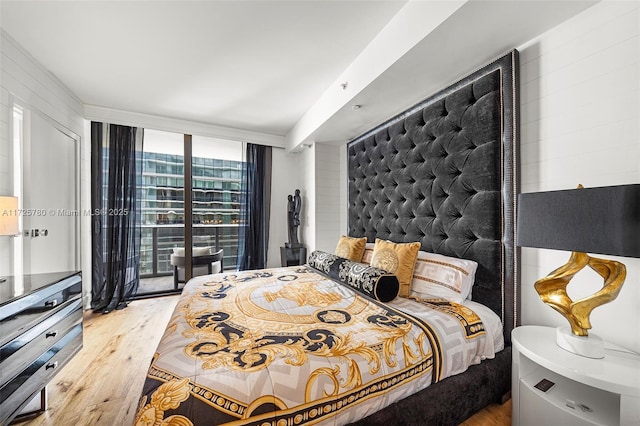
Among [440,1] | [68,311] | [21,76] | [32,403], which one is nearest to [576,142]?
[440,1]

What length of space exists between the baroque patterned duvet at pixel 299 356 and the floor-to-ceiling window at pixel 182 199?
2.53 m

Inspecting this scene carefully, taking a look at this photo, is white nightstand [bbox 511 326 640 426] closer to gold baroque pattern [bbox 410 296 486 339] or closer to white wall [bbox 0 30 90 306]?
gold baroque pattern [bbox 410 296 486 339]

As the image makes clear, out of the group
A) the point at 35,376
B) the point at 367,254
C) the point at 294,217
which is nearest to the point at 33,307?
the point at 35,376

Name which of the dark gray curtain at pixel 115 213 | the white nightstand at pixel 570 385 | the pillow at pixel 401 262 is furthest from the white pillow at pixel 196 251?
the white nightstand at pixel 570 385

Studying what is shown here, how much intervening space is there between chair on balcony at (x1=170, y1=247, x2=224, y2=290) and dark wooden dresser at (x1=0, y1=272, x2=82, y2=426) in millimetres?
Answer: 1988

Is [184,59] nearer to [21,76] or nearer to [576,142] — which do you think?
[21,76]

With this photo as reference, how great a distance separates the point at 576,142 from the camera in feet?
4.58

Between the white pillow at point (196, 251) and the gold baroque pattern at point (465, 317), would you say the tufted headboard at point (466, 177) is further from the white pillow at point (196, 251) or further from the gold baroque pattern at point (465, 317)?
the white pillow at point (196, 251)

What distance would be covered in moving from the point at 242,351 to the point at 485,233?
1.67 metres

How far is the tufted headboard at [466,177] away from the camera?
1.62m

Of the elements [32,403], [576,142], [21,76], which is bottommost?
[32,403]

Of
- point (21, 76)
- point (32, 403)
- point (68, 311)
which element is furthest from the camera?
point (21, 76)

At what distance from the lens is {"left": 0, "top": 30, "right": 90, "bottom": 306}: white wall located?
1.99 m

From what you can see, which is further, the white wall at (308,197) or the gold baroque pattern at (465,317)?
the white wall at (308,197)
